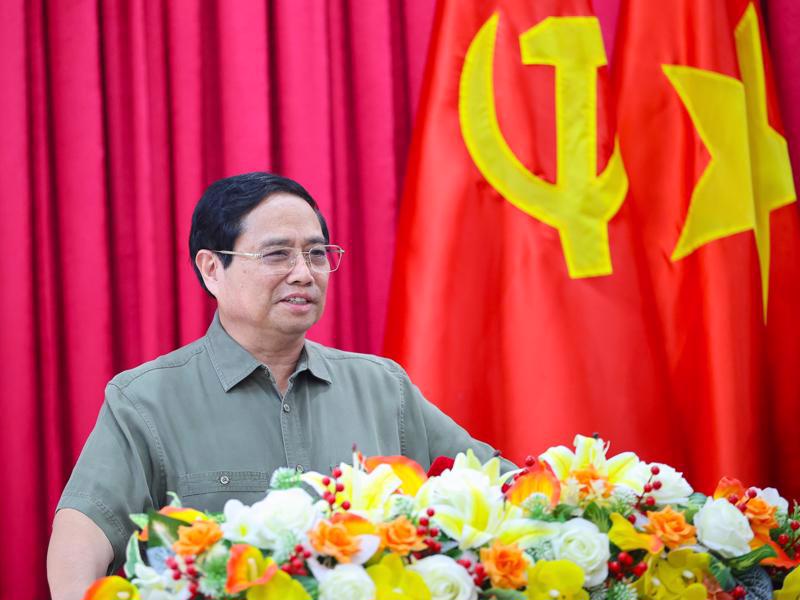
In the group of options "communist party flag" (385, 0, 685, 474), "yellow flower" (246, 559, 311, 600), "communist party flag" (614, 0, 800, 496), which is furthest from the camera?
"communist party flag" (614, 0, 800, 496)

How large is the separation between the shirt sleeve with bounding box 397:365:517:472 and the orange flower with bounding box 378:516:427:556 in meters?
0.62

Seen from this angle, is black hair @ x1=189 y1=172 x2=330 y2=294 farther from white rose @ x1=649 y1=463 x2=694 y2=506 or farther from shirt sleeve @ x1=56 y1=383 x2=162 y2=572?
white rose @ x1=649 y1=463 x2=694 y2=506

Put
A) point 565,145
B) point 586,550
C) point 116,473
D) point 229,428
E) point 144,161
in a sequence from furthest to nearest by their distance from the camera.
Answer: point 144,161, point 565,145, point 229,428, point 116,473, point 586,550

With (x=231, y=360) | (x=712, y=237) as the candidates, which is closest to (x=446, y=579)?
(x=231, y=360)

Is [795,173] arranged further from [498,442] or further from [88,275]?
[88,275]

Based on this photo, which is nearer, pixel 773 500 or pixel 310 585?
pixel 310 585

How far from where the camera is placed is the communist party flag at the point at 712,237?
222cm

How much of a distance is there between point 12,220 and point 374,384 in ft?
3.54

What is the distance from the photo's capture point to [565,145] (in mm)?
2166

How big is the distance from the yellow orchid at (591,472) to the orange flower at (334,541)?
0.25 m

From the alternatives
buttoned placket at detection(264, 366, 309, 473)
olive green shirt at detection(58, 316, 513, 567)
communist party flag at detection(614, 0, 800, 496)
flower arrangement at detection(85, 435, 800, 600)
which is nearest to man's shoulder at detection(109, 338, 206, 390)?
olive green shirt at detection(58, 316, 513, 567)

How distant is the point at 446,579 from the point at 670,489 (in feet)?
0.97

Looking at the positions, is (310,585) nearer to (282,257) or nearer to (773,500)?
(773,500)

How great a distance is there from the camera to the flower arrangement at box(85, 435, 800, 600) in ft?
2.85
